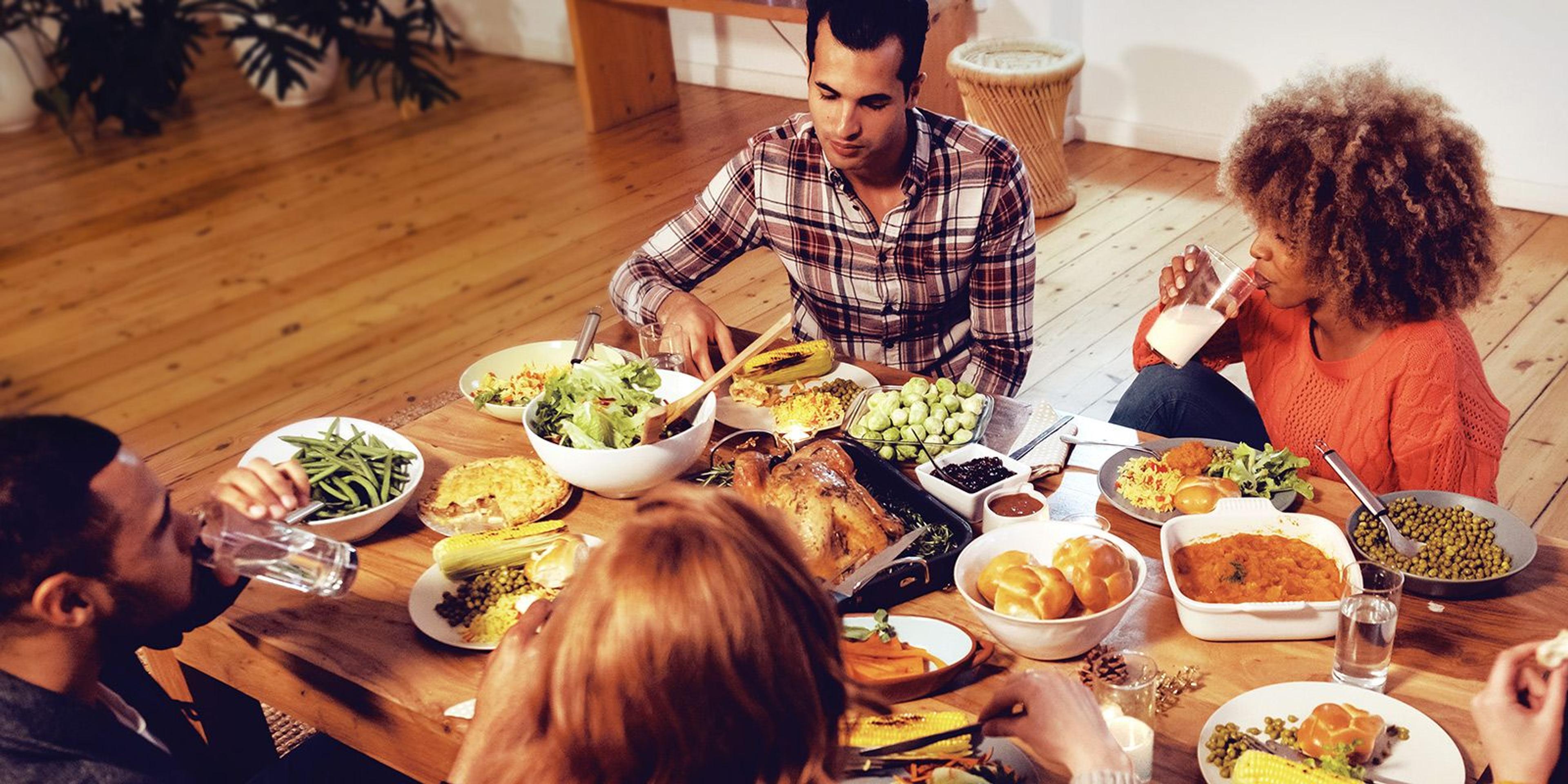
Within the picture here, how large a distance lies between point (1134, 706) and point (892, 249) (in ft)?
4.10

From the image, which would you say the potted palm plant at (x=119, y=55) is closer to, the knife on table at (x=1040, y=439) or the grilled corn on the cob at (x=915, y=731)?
the knife on table at (x=1040, y=439)

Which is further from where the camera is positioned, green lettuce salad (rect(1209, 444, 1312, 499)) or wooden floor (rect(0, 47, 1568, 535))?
wooden floor (rect(0, 47, 1568, 535))

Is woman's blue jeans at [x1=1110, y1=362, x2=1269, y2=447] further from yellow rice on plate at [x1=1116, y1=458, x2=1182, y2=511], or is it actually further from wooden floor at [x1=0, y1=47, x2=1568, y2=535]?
wooden floor at [x1=0, y1=47, x2=1568, y2=535]

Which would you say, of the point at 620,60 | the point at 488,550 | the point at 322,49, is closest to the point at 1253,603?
the point at 488,550

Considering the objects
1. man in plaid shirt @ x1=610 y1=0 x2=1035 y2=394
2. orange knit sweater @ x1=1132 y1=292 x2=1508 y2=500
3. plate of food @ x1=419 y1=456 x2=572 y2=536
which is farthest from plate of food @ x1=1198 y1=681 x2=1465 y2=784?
man in plaid shirt @ x1=610 y1=0 x2=1035 y2=394

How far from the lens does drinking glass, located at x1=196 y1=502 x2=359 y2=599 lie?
160 cm

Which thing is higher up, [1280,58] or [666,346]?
[666,346]

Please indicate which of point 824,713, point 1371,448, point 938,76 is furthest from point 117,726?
point 938,76

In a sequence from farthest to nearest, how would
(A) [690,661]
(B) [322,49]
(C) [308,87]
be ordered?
(C) [308,87], (B) [322,49], (A) [690,661]

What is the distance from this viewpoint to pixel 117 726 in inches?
56.3

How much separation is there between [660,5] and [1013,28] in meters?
1.53

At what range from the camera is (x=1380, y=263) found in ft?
6.79

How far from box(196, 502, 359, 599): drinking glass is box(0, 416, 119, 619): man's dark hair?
6.5 inches

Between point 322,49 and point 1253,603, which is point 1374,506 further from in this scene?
point 322,49
